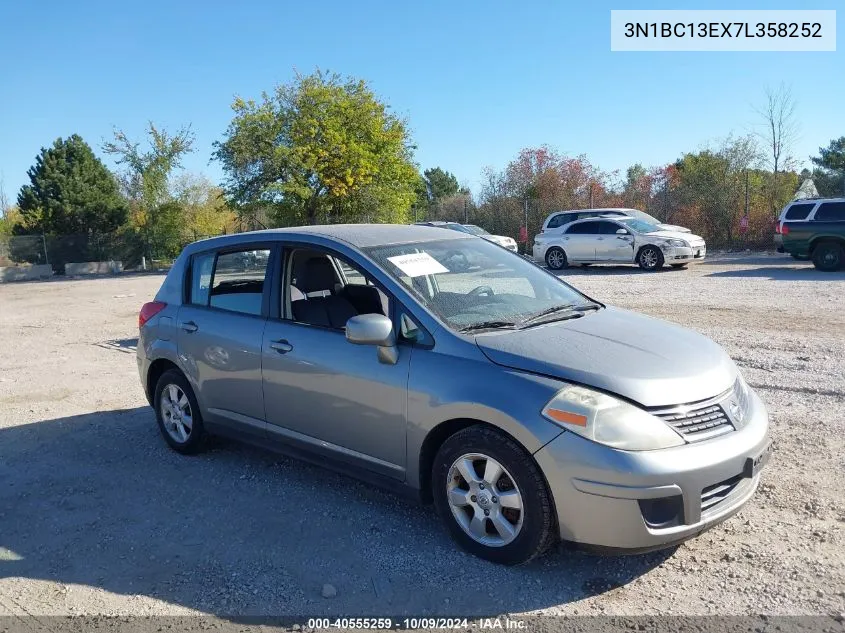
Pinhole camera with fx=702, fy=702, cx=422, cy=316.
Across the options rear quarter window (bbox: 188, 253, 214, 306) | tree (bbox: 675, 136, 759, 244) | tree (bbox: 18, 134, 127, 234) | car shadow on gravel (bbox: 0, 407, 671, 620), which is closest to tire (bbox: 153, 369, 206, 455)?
car shadow on gravel (bbox: 0, 407, 671, 620)

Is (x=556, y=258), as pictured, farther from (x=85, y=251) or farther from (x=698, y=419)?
(x=85, y=251)

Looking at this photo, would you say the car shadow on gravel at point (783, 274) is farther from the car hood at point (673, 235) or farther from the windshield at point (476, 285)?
the windshield at point (476, 285)

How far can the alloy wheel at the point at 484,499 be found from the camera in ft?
11.5

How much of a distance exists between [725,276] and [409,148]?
66.9ft

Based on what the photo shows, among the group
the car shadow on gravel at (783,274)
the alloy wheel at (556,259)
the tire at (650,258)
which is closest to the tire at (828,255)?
the car shadow on gravel at (783,274)

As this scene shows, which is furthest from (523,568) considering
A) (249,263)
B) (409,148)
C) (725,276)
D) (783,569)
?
(409,148)

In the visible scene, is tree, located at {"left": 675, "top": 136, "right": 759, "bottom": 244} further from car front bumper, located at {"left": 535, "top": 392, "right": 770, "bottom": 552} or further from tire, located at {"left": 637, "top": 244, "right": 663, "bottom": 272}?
car front bumper, located at {"left": 535, "top": 392, "right": 770, "bottom": 552}

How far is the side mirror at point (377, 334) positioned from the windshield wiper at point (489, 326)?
1.33ft

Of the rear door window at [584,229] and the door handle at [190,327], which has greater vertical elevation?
the rear door window at [584,229]

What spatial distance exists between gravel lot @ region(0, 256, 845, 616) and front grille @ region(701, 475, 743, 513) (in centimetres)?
40

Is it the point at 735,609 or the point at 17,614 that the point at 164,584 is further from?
A: the point at 735,609

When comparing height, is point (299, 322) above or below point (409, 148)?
below

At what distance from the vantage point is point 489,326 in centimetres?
400

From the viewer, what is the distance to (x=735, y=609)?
3184 mm
